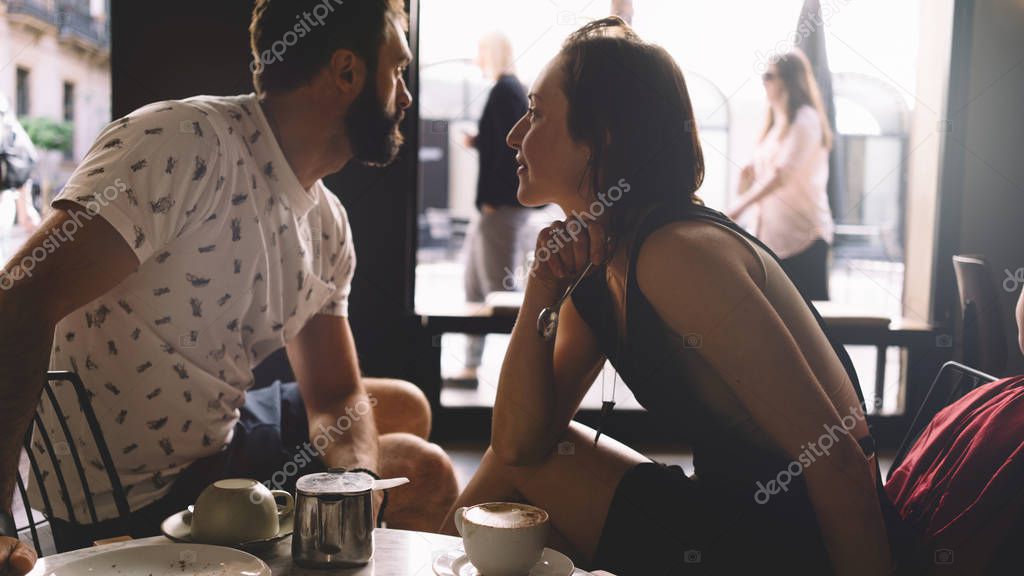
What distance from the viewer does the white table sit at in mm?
1072

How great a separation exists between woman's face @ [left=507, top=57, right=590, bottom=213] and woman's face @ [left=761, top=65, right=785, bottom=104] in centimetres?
247

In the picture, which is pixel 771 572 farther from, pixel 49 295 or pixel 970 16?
pixel 970 16

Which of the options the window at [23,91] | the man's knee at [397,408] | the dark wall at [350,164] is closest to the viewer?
the man's knee at [397,408]

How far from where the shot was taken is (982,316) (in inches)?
103

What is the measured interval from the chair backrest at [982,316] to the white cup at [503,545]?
1.99m

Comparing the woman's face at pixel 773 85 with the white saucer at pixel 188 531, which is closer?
the white saucer at pixel 188 531

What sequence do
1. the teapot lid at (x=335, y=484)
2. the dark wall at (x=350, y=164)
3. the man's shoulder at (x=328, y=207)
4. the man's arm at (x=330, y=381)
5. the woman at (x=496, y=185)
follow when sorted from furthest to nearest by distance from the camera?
the woman at (x=496, y=185)
the dark wall at (x=350, y=164)
the man's shoulder at (x=328, y=207)
the man's arm at (x=330, y=381)
the teapot lid at (x=335, y=484)

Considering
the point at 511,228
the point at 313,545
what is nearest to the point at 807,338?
the point at 313,545
